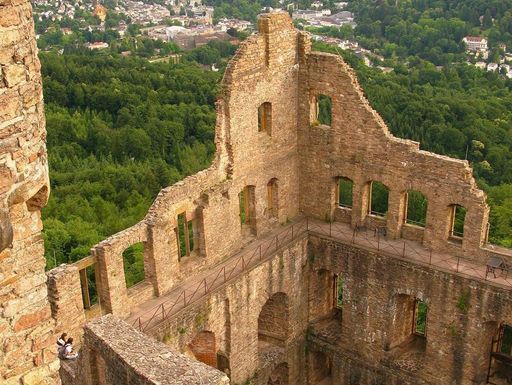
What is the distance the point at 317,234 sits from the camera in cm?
1994

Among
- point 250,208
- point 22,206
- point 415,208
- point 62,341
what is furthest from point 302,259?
point 22,206

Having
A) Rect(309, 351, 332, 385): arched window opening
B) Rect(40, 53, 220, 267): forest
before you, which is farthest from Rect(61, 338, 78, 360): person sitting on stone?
Rect(40, 53, 220, 267): forest

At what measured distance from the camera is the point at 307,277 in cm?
2039

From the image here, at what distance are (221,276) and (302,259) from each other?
127 inches

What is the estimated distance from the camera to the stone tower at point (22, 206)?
232 inches

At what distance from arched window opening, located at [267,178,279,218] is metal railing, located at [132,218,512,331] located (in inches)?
24.2

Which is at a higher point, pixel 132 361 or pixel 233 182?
pixel 233 182

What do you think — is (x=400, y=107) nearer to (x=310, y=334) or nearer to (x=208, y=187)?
(x=310, y=334)

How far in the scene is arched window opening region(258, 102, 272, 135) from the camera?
1936 centimetres

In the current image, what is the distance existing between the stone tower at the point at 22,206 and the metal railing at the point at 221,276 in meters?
8.60

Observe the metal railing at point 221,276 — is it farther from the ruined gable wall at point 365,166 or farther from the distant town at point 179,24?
the distant town at point 179,24

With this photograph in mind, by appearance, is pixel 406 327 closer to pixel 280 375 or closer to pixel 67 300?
pixel 280 375

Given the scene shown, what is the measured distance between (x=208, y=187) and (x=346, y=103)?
4.59 metres

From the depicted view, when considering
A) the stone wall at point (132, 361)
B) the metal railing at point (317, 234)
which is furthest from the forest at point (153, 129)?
the stone wall at point (132, 361)
